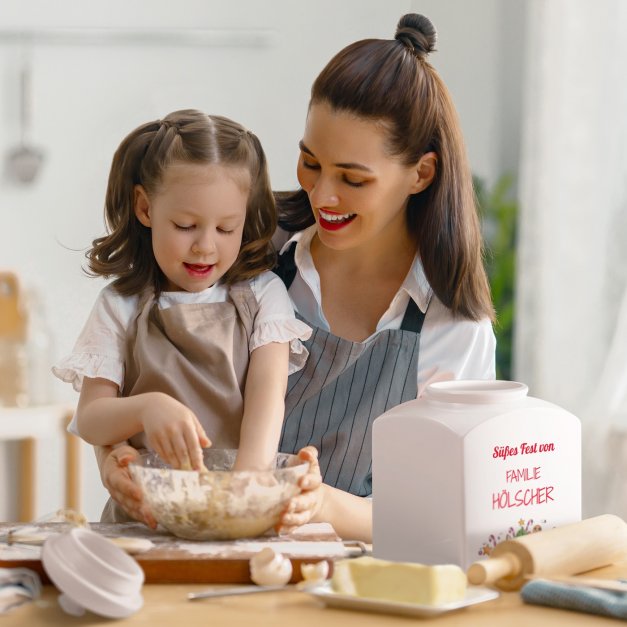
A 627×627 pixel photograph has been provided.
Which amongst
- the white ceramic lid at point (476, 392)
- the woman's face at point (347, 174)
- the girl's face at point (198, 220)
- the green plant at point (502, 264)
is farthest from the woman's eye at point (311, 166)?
the green plant at point (502, 264)

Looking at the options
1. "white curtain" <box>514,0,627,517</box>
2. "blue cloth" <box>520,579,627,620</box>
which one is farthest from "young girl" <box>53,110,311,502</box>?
"white curtain" <box>514,0,627,517</box>

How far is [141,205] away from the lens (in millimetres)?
1556

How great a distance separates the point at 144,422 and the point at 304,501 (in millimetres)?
214

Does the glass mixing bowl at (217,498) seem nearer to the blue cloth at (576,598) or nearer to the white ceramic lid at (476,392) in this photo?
the white ceramic lid at (476,392)

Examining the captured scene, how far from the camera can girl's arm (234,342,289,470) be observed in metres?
1.38

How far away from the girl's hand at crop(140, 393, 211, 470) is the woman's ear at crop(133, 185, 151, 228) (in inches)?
15.1

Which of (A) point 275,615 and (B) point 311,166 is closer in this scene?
(A) point 275,615

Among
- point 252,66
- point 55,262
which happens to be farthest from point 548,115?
point 55,262

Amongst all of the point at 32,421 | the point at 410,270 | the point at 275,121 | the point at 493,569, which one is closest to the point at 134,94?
the point at 275,121

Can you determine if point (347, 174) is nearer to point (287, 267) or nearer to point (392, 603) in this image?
point (287, 267)

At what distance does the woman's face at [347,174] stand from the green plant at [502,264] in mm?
1984

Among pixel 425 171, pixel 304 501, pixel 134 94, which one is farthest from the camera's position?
pixel 134 94

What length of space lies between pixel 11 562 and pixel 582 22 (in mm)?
2666

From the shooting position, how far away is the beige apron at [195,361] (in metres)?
1.51
